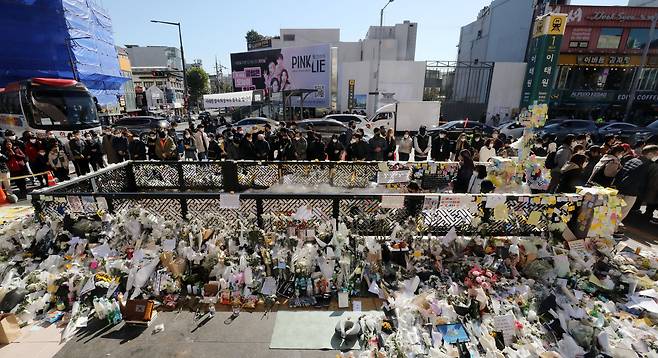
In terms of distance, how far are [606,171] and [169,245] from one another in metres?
8.26

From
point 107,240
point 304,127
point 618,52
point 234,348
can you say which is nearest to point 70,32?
point 304,127

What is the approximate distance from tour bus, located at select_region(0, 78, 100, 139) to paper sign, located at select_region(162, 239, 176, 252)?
496 inches

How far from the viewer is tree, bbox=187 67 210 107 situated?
52.2m

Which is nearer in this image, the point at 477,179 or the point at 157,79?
the point at 477,179

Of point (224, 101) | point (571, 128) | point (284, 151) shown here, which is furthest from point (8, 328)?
point (571, 128)

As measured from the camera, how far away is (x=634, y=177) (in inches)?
225

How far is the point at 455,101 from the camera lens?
27219 millimetres

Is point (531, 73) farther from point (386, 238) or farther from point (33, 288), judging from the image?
point (33, 288)

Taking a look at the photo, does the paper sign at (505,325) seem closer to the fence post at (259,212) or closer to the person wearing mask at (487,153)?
the fence post at (259,212)

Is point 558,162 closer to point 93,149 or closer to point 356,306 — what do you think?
point 356,306

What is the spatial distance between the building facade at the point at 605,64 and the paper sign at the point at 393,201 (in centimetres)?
2893

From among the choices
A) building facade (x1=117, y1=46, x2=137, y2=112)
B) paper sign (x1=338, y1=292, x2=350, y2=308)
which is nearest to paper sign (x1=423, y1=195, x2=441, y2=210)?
paper sign (x1=338, y1=292, x2=350, y2=308)

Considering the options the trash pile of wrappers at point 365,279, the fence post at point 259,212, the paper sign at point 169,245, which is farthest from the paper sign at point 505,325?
the paper sign at point 169,245

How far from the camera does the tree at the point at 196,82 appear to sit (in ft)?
171
